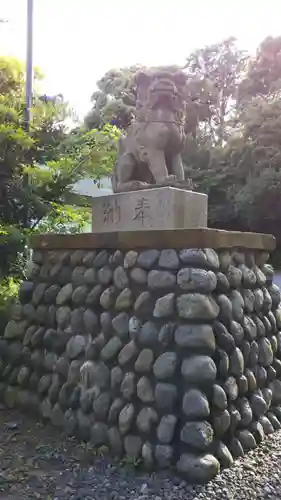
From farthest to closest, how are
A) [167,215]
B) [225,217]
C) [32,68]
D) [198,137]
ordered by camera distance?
[198,137] < [225,217] < [32,68] < [167,215]

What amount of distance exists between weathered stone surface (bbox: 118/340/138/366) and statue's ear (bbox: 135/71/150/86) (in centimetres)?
192

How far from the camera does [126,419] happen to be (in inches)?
116

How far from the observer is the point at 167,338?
2.94 metres

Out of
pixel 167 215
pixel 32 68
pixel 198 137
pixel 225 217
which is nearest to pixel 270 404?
pixel 167 215

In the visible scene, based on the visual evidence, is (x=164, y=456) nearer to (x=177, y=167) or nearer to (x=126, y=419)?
(x=126, y=419)

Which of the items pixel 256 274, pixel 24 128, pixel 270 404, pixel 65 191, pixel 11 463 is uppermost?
pixel 24 128

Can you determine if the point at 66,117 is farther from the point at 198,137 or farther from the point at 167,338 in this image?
the point at 198,137

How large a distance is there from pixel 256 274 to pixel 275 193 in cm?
1118

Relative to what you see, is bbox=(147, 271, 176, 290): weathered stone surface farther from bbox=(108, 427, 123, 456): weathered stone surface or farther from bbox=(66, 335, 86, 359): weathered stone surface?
bbox=(108, 427, 123, 456): weathered stone surface

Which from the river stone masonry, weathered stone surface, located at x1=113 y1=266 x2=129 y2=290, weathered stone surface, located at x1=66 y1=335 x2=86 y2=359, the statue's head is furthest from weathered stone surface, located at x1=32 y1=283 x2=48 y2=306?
the statue's head

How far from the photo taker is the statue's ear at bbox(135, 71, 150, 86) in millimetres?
3664

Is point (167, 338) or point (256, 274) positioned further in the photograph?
point (256, 274)

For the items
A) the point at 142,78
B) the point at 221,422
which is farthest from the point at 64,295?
the point at 142,78

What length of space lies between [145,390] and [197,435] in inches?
16.2
